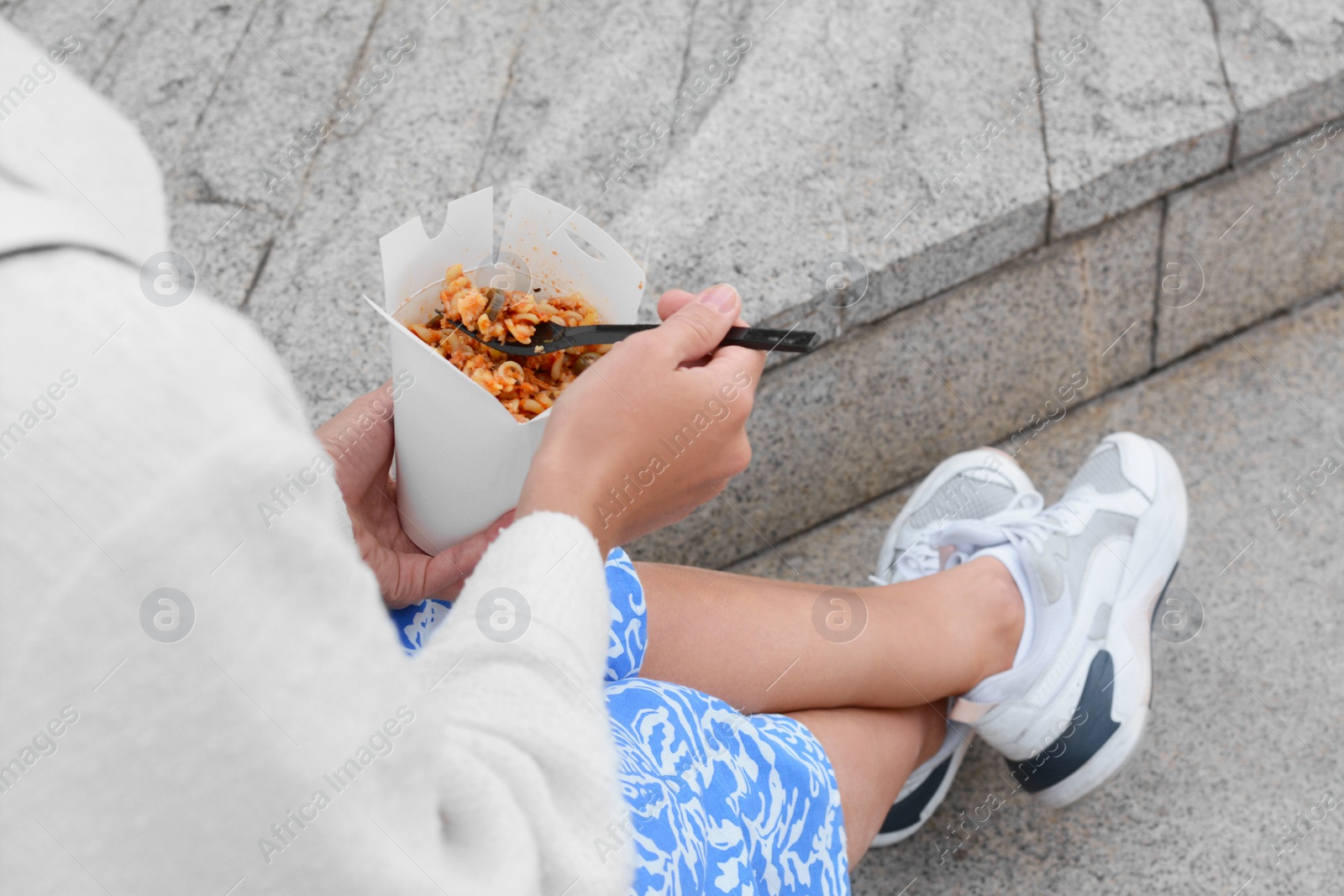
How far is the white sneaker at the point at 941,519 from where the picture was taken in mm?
1396

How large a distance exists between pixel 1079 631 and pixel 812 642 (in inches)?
16.2

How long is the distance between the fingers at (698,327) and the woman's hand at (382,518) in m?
0.26

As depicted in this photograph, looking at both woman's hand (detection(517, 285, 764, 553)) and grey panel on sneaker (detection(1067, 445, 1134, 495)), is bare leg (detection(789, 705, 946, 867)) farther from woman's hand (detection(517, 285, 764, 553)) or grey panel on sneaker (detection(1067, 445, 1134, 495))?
grey panel on sneaker (detection(1067, 445, 1134, 495))

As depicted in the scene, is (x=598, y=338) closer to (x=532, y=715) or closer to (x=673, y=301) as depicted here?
(x=673, y=301)

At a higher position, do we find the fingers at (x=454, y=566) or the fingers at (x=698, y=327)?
the fingers at (x=698, y=327)

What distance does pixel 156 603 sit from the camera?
0.42m

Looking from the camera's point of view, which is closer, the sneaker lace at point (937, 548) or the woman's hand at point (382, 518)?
the woman's hand at point (382, 518)

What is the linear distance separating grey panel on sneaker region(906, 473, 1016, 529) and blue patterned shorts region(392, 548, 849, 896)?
0.61 metres

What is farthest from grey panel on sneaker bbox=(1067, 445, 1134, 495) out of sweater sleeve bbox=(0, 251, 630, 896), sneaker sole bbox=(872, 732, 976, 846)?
sweater sleeve bbox=(0, 251, 630, 896)

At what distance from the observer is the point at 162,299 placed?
429 mm

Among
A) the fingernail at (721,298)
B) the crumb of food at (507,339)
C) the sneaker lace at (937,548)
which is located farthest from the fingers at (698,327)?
the sneaker lace at (937,548)

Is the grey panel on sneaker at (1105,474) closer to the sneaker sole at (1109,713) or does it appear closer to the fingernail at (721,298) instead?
the sneaker sole at (1109,713)

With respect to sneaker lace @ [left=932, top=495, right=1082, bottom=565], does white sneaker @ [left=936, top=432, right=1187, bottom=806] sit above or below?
below

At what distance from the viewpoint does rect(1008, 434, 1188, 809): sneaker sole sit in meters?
1.35
